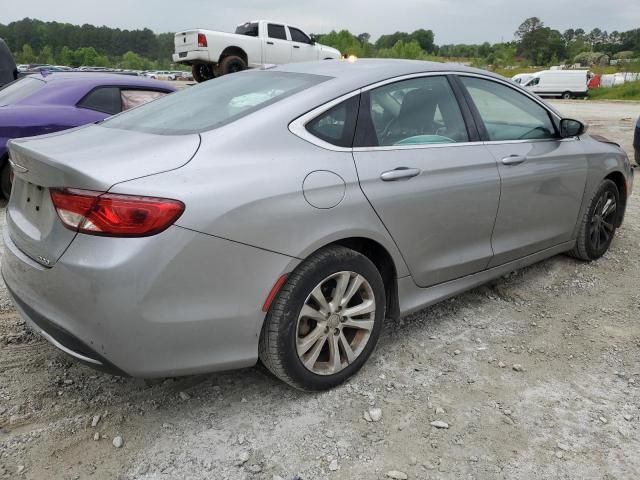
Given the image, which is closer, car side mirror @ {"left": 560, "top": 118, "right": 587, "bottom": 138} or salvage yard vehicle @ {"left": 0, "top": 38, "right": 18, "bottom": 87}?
car side mirror @ {"left": 560, "top": 118, "right": 587, "bottom": 138}

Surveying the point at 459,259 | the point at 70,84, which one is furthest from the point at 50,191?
the point at 70,84

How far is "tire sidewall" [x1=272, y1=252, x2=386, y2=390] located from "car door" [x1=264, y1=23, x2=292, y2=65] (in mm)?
14814

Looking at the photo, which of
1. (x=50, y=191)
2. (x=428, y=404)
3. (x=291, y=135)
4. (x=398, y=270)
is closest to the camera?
(x=50, y=191)

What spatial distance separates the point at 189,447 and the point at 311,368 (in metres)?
0.62

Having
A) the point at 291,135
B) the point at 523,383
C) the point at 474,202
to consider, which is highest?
the point at 291,135

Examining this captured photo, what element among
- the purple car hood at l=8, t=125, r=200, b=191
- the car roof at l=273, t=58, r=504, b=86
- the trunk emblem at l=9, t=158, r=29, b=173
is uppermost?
the car roof at l=273, t=58, r=504, b=86

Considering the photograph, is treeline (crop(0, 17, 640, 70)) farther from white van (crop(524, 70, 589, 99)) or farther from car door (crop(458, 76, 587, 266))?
car door (crop(458, 76, 587, 266))

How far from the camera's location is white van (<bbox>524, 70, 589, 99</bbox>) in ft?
122

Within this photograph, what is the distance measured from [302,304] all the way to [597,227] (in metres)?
3.02

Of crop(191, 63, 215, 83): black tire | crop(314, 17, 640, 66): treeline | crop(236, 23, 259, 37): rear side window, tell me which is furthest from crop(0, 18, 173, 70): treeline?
crop(236, 23, 259, 37): rear side window

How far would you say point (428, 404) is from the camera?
8.65ft

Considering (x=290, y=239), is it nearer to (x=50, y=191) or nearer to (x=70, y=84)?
(x=50, y=191)

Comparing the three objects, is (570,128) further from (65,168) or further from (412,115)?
(65,168)

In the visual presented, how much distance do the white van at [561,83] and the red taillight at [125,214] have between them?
1544 inches
